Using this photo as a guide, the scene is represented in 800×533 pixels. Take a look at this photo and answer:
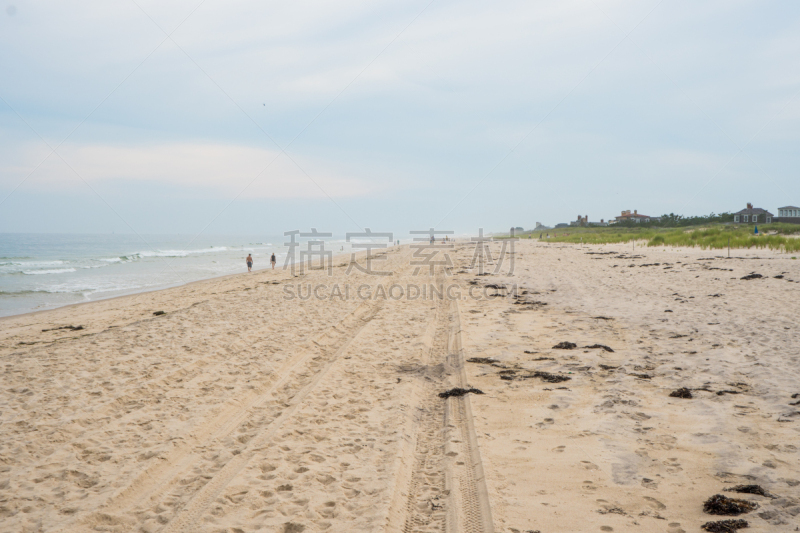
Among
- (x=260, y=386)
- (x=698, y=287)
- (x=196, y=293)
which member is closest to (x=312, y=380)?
(x=260, y=386)

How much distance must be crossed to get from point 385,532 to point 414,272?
61.7ft

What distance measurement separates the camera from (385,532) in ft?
9.82

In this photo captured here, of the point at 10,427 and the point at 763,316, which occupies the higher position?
the point at 763,316

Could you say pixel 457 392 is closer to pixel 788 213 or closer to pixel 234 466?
pixel 234 466

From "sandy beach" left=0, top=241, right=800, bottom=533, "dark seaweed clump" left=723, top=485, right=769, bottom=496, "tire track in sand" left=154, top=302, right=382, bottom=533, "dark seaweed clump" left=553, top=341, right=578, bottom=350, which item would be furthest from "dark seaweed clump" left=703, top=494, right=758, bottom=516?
"dark seaweed clump" left=553, top=341, right=578, bottom=350

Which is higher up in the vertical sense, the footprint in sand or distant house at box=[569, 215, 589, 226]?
distant house at box=[569, 215, 589, 226]

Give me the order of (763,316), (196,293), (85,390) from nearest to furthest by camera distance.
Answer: (85,390) → (763,316) → (196,293)

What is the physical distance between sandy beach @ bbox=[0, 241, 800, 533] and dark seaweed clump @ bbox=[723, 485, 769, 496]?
0.28 ft

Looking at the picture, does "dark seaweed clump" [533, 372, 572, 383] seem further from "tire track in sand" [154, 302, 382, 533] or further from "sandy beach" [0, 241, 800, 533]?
"tire track in sand" [154, 302, 382, 533]

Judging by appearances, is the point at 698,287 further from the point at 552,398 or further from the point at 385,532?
the point at 385,532

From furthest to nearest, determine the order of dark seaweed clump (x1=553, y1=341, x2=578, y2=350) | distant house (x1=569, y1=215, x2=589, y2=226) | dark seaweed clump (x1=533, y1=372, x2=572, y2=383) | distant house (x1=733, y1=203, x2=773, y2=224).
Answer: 1. distant house (x1=569, y1=215, x2=589, y2=226)
2. distant house (x1=733, y1=203, x2=773, y2=224)
3. dark seaweed clump (x1=553, y1=341, x2=578, y2=350)
4. dark seaweed clump (x1=533, y1=372, x2=572, y2=383)

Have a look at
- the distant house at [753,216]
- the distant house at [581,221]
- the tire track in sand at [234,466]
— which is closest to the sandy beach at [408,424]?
the tire track in sand at [234,466]

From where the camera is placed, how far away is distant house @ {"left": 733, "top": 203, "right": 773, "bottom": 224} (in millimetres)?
59228

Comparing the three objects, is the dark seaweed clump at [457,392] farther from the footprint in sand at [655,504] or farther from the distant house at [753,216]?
the distant house at [753,216]
